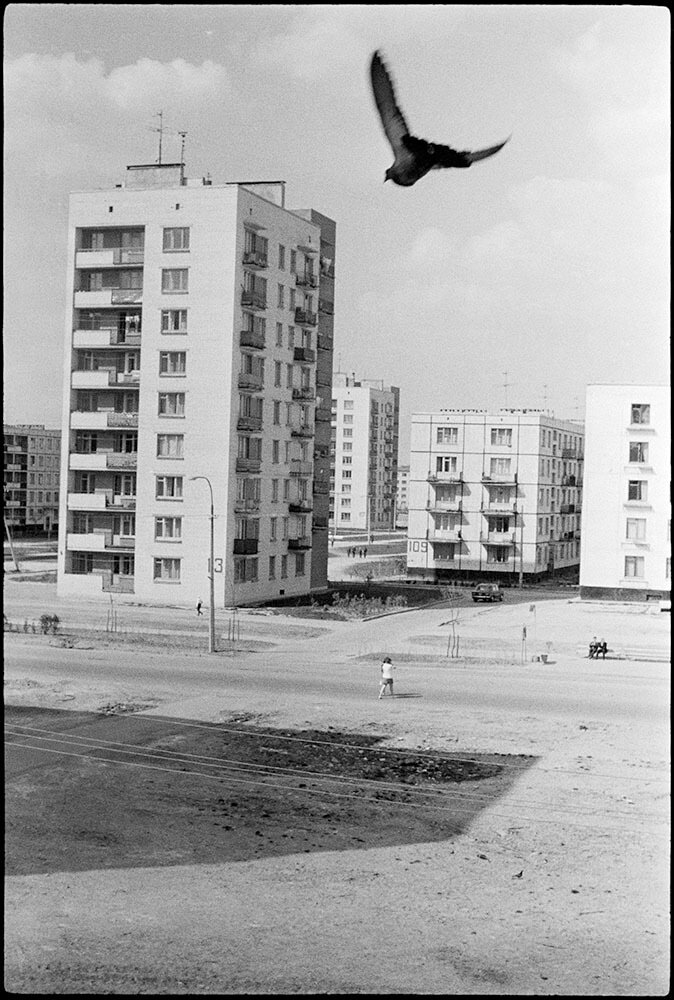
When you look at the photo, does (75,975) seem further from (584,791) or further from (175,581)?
(175,581)

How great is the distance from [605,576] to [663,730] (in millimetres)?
23746

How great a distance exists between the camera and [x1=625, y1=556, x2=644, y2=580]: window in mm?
41844

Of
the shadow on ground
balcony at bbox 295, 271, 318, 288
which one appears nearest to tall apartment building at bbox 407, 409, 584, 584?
balcony at bbox 295, 271, 318, 288

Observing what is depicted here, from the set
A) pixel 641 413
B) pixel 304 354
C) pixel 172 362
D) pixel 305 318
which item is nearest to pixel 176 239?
pixel 172 362

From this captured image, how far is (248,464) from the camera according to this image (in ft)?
125

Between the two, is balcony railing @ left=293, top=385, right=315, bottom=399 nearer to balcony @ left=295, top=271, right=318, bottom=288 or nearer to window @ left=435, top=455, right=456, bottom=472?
balcony @ left=295, top=271, right=318, bottom=288

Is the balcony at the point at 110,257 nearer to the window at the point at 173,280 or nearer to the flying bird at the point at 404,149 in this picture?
the window at the point at 173,280

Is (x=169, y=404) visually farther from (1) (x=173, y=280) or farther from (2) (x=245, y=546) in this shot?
(2) (x=245, y=546)

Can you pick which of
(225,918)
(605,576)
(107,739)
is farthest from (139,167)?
(225,918)

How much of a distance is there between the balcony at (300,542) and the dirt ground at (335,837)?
17.4m

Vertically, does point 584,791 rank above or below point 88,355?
below

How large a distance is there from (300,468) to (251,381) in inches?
194

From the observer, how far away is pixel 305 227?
41406 millimetres

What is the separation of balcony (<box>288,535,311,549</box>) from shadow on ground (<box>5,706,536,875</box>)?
72.1 ft
